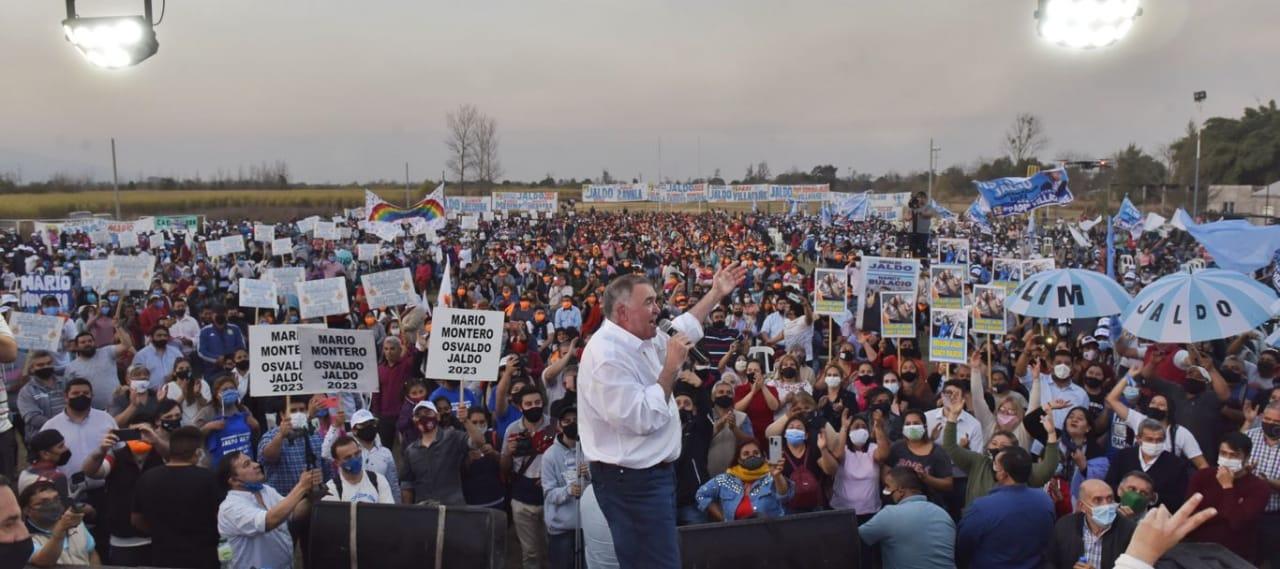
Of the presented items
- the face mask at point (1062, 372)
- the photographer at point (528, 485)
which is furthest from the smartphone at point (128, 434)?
the face mask at point (1062, 372)

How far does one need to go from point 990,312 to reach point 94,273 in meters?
13.4

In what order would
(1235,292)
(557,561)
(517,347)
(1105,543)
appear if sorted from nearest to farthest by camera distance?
(1105,543) < (557,561) < (1235,292) < (517,347)

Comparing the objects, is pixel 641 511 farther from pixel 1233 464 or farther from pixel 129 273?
pixel 129 273

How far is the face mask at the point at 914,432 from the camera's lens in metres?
6.53

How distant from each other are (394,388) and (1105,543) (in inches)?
276

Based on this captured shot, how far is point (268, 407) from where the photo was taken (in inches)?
355

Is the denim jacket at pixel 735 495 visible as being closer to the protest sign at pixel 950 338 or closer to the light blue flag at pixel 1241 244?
the protest sign at pixel 950 338

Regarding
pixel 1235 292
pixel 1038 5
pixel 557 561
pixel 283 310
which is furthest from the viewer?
pixel 283 310

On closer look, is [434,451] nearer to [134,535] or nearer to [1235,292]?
[134,535]

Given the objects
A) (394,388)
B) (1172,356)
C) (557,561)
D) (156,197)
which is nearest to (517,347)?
(394,388)

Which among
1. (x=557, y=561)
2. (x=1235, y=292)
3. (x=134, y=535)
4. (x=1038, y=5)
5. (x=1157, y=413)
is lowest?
(x=557, y=561)

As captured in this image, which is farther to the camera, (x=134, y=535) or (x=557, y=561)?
(x=557, y=561)

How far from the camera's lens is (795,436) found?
654 cm

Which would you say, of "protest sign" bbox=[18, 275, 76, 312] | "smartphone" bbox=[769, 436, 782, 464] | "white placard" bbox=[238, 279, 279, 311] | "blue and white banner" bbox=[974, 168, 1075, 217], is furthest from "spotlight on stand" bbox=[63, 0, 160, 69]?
"blue and white banner" bbox=[974, 168, 1075, 217]
